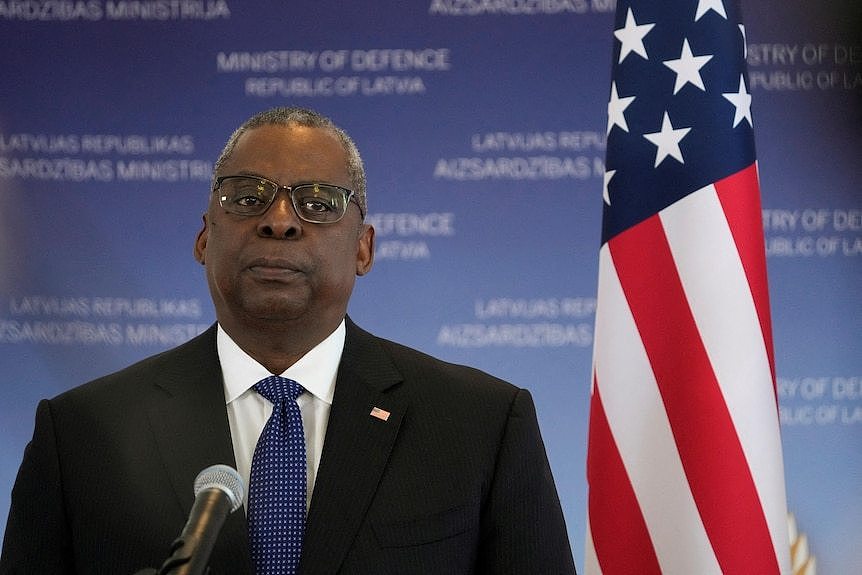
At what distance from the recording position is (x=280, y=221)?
184 centimetres

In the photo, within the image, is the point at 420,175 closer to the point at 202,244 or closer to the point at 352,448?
the point at 202,244

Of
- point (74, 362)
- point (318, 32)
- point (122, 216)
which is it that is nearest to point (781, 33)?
point (318, 32)

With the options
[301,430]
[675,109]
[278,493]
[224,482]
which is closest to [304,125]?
[301,430]

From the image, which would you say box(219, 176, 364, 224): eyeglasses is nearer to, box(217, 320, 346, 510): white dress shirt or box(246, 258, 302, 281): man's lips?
box(246, 258, 302, 281): man's lips

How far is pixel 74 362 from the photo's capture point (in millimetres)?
4488

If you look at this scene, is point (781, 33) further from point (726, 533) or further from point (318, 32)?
point (726, 533)

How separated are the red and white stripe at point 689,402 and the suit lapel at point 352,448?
118 centimetres

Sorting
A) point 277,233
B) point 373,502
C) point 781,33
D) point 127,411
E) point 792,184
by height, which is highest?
point 781,33

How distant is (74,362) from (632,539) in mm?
2488

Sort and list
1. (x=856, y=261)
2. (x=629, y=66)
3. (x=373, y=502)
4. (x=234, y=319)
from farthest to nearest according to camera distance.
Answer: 1. (x=856, y=261)
2. (x=629, y=66)
3. (x=234, y=319)
4. (x=373, y=502)

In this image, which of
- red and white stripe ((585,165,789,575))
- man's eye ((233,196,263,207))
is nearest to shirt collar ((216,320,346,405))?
man's eye ((233,196,263,207))

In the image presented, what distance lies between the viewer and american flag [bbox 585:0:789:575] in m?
2.95

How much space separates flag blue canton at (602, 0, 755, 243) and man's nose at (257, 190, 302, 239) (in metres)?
1.44

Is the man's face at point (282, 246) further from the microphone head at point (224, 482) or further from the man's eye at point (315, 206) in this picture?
the microphone head at point (224, 482)
